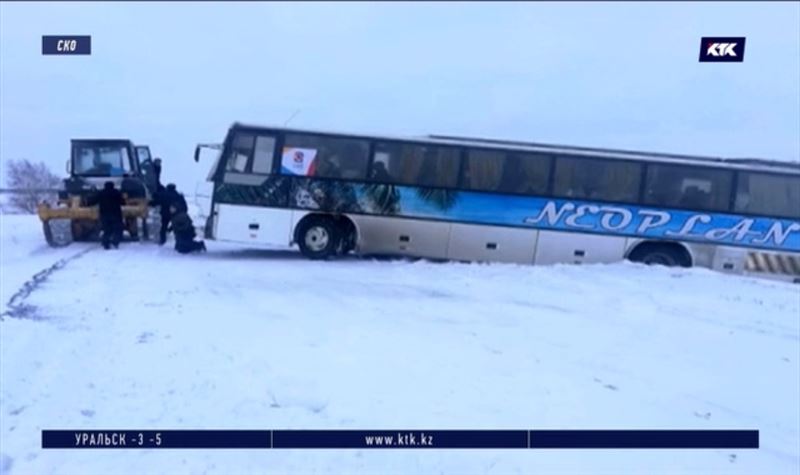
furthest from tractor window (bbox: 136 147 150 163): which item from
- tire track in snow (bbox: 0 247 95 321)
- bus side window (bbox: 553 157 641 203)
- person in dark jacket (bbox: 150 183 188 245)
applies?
bus side window (bbox: 553 157 641 203)

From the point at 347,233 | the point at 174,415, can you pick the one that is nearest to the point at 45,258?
the point at 174,415

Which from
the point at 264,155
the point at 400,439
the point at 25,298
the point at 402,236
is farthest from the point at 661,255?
the point at 25,298

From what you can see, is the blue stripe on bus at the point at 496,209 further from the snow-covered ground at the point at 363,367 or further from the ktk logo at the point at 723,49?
the ktk logo at the point at 723,49

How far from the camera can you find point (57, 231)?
10.2ft

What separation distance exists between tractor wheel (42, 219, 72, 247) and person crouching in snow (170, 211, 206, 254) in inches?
20.5

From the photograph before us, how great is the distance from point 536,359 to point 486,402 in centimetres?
48

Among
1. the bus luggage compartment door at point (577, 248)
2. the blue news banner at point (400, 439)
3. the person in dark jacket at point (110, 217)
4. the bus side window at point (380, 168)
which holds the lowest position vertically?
the blue news banner at point (400, 439)

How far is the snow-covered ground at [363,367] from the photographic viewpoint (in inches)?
82.0

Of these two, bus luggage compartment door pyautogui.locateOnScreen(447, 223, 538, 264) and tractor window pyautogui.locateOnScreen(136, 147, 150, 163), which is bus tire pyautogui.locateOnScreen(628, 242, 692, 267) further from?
tractor window pyautogui.locateOnScreen(136, 147, 150, 163)

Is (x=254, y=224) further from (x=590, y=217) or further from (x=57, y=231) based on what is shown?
(x=57, y=231)

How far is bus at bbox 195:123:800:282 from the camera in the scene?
480 cm

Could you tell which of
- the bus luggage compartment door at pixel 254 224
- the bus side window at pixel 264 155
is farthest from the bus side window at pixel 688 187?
the bus luggage compartment door at pixel 254 224

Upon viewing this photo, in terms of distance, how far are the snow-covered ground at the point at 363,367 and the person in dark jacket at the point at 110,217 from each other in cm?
10

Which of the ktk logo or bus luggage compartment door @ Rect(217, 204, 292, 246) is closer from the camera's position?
the ktk logo
